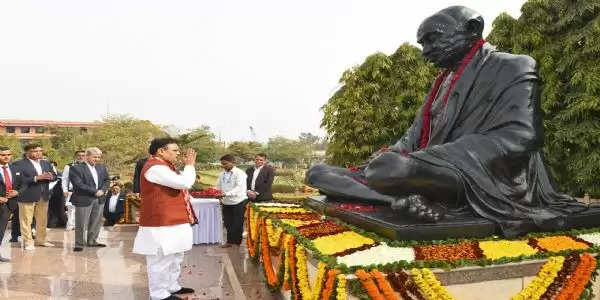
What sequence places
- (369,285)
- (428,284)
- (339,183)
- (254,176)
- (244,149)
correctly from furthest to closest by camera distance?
(244,149)
(254,176)
(339,183)
(428,284)
(369,285)

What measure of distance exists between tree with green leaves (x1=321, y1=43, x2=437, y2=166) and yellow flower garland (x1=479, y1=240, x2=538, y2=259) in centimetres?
1451

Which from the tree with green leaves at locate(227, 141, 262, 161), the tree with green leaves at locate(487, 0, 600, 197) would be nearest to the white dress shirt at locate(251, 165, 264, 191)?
the tree with green leaves at locate(487, 0, 600, 197)

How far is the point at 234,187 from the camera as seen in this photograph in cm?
690

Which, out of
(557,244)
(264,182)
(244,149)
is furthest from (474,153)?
(244,149)

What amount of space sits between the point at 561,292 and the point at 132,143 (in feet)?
126

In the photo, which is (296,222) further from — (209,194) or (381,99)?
(381,99)

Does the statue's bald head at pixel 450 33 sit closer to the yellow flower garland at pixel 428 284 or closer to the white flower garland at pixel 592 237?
the white flower garland at pixel 592 237

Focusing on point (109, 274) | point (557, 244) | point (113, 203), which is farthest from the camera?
point (113, 203)

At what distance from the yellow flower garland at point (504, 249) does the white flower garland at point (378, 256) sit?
0.49m

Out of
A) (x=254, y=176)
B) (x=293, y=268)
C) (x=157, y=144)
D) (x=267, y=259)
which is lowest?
(x=267, y=259)

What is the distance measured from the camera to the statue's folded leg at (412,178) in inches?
123

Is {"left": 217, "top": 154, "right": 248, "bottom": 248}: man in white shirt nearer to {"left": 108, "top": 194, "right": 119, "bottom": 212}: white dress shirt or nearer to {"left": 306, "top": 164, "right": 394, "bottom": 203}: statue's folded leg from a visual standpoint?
{"left": 306, "top": 164, "right": 394, "bottom": 203}: statue's folded leg

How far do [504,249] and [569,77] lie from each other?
36.2 ft

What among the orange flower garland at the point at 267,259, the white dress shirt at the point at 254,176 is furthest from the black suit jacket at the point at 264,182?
the orange flower garland at the point at 267,259
